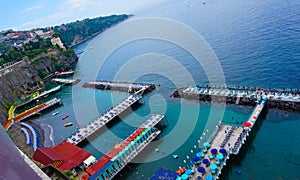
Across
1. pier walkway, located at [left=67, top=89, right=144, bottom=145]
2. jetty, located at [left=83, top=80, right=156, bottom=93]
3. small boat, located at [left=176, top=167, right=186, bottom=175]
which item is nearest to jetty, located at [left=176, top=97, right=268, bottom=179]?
small boat, located at [left=176, top=167, right=186, bottom=175]

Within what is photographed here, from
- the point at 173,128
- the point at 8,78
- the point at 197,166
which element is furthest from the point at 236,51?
the point at 8,78

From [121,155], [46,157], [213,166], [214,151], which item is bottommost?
[213,166]

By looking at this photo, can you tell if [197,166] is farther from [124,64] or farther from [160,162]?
[124,64]

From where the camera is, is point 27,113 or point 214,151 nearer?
point 214,151

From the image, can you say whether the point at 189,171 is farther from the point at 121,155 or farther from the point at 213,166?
the point at 121,155

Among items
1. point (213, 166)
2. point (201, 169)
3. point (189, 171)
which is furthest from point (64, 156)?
point (213, 166)

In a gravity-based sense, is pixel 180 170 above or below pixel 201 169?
below

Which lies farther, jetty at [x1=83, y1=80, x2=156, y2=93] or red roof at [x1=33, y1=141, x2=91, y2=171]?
jetty at [x1=83, y1=80, x2=156, y2=93]

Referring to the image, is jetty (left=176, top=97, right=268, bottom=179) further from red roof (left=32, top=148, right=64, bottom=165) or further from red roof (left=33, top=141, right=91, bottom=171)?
red roof (left=32, top=148, right=64, bottom=165)
